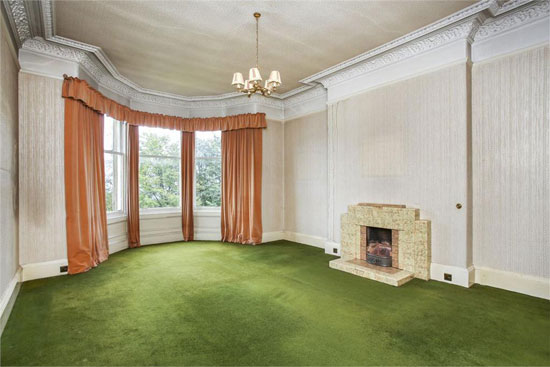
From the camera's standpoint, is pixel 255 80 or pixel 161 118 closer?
pixel 255 80

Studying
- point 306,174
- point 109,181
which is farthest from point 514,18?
point 109,181

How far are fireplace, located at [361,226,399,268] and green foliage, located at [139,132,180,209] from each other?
4.03 m

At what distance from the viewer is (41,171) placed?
3758 millimetres

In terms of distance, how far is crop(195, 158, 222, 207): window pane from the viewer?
6.51 metres

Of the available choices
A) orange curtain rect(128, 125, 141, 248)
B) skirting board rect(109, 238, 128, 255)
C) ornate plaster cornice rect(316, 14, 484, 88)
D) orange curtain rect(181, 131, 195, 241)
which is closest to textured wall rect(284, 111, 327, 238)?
ornate plaster cornice rect(316, 14, 484, 88)

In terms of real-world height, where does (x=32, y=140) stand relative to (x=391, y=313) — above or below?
above

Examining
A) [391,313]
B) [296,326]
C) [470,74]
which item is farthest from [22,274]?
[470,74]

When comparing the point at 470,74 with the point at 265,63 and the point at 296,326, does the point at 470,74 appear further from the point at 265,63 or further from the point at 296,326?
the point at 296,326

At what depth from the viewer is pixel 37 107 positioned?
12.3 ft

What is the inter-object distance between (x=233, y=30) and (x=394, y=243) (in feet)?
11.4

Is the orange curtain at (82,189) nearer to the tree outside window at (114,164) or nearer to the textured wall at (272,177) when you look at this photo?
the tree outside window at (114,164)

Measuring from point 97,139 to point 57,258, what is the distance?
181cm

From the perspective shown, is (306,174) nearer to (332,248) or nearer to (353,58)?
(332,248)

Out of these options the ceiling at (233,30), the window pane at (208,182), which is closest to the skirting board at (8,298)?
the ceiling at (233,30)
